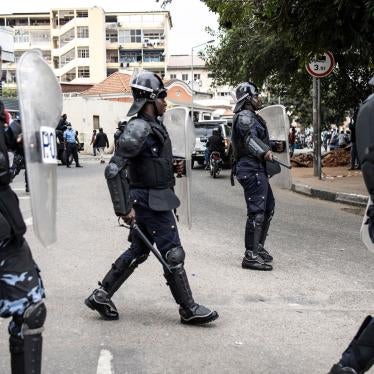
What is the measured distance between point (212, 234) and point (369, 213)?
544cm

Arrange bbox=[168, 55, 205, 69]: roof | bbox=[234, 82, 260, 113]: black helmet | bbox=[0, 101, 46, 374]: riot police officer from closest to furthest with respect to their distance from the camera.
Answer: bbox=[0, 101, 46, 374]: riot police officer → bbox=[234, 82, 260, 113]: black helmet → bbox=[168, 55, 205, 69]: roof

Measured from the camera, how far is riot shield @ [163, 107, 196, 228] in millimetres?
5098

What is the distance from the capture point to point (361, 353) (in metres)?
2.87

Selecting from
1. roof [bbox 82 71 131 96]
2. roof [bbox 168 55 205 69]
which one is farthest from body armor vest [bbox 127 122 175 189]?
roof [bbox 168 55 205 69]

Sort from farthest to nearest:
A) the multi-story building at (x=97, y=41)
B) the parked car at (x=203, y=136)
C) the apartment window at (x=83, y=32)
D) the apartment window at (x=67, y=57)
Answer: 1. the apartment window at (x=67, y=57)
2. the apartment window at (x=83, y=32)
3. the multi-story building at (x=97, y=41)
4. the parked car at (x=203, y=136)

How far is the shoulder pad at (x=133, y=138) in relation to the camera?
427 cm

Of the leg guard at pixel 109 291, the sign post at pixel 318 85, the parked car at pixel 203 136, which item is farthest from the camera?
the parked car at pixel 203 136

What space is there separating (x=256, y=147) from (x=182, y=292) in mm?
2236

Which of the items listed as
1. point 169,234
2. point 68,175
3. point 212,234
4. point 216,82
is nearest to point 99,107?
point 216,82

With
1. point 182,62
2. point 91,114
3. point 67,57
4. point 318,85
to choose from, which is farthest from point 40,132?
point 182,62

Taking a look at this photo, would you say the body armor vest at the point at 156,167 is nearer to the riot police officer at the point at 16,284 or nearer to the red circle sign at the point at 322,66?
the riot police officer at the point at 16,284

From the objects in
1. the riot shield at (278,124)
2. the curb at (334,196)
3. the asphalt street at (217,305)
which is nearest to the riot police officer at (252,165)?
the asphalt street at (217,305)

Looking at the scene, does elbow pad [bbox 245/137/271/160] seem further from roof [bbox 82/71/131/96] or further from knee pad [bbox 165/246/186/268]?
roof [bbox 82/71/131/96]

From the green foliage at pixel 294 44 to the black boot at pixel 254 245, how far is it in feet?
12.1
